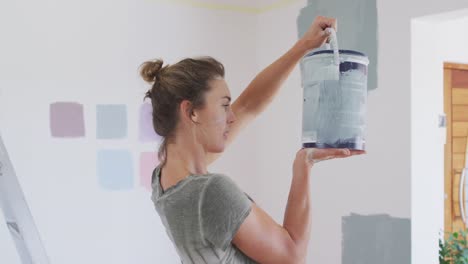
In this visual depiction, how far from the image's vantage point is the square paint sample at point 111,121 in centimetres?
296

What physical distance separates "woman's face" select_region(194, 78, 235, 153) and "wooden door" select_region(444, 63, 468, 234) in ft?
7.44

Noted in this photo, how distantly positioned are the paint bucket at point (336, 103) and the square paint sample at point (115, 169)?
1.81 meters

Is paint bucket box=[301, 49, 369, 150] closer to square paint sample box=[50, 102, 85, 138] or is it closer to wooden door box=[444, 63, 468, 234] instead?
square paint sample box=[50, 102, 85, 138]

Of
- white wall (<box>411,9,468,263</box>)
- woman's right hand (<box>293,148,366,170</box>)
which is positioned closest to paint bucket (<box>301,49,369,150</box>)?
woman's right hand (<box>293,148,366,170</box>)

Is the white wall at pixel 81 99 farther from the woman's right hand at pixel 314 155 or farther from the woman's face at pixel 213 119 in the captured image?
the woman's right hand at pixel 314 155

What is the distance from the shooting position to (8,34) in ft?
8.96

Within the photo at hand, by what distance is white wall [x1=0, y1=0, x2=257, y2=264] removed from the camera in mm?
2762

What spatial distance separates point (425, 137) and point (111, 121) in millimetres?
1601

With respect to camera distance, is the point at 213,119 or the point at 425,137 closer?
the point at 213,119

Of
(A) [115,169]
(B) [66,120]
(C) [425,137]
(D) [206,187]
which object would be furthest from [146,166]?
(D) [206,187]

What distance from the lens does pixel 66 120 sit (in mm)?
2869

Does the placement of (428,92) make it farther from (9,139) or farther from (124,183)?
(9,139)

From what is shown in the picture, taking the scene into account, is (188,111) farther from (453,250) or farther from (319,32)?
(453,250)

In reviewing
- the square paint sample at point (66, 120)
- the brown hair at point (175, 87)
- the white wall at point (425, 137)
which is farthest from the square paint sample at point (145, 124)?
the brown hair at point (175, 87)
